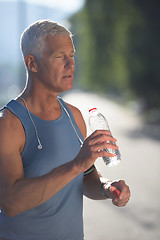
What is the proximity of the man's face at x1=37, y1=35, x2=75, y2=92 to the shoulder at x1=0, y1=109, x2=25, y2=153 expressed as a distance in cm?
28

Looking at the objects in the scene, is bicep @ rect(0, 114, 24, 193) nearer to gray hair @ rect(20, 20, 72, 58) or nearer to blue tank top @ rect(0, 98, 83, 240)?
blue tank top @ rect(0, 98, 83, 240)

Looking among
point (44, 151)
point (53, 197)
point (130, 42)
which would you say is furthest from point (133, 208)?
point (130, 42)

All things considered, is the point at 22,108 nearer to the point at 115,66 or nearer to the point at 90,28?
the point at 115,66

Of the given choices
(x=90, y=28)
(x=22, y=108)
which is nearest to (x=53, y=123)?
(x=22, y=108)

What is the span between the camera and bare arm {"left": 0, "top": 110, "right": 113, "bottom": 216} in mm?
1898

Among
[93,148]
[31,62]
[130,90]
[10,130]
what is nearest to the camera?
[93,148]

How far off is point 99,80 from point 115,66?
3204 millimetres

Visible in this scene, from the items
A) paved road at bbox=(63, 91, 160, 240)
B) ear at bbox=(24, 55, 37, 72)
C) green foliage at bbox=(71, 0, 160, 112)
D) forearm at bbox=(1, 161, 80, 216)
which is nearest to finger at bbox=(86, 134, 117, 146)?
forearm at bbox=(1, 161, 80, 216)

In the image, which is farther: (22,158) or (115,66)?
(115,66)

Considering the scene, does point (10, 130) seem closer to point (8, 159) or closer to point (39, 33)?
point (8, 159)

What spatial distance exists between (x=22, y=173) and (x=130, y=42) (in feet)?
55.6

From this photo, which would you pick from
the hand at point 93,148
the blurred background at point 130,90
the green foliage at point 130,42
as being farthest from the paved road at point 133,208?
the green foliage at point 130,42

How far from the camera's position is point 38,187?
1.93 metres

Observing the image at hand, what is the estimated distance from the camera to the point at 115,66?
79.0 ft
